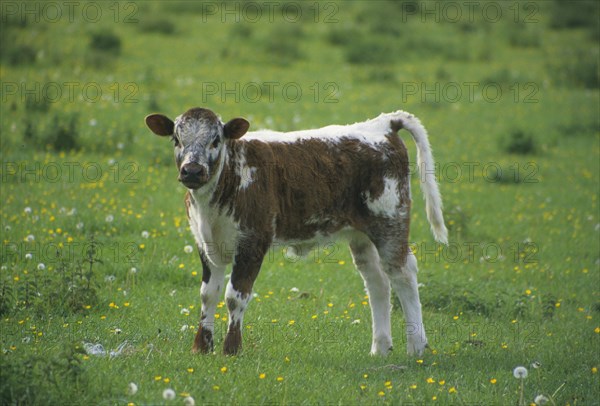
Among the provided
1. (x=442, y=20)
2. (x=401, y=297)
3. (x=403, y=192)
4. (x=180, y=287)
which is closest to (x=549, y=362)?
(x=401, y=297)

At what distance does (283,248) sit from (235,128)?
1.36 metres

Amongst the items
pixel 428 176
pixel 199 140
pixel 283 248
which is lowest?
pixel 283 248

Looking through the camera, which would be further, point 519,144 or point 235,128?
point 519,144

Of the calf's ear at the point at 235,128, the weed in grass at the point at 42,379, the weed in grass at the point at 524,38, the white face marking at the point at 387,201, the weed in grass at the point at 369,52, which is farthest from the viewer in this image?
the weed in grass at the point at 524,38

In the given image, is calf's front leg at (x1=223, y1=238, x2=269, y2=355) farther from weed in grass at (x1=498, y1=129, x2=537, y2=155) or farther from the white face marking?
weed in grass at (x1=498, y1=129, x2=537, y2=155)

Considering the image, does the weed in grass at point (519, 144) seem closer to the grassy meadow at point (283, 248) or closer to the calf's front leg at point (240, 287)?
the grassy meadow at point (283, 248)

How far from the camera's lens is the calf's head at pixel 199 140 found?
7.35 m

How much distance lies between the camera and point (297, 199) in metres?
8.13

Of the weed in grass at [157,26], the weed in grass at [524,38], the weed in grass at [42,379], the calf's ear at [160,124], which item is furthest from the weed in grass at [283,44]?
the weed in grass at [42,379]

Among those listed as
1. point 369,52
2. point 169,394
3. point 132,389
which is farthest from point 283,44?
point 169,394

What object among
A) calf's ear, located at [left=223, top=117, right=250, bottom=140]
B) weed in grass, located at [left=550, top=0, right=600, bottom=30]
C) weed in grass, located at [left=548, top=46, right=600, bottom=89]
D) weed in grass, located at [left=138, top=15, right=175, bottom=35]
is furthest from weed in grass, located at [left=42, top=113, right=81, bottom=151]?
weed in grass, located at [left=550, top=0, right=600, bottom=30]

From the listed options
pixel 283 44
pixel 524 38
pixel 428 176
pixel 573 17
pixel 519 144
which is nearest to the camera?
pixel 428 176

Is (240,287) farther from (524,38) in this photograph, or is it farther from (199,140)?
(524,38)

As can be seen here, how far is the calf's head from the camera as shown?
7.35 meters
